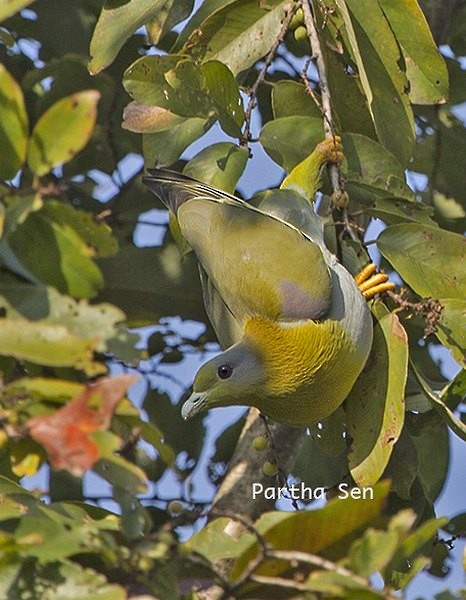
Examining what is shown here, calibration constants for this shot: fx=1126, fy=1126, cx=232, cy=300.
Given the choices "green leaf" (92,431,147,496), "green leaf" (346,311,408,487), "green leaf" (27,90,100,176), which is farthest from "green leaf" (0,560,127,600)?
"green leaf" (346,311,408,487)

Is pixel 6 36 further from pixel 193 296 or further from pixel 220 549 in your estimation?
pixel 220 549

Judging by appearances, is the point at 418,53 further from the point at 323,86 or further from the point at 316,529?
the point at 316,529

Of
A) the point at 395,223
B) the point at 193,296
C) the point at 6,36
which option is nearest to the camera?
the point at 395,223

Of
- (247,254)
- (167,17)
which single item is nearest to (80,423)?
(247,254)

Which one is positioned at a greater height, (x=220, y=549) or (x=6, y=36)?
(x=6, y=36)

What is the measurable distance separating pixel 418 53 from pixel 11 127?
4.37ft

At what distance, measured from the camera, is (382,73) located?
2377 mm

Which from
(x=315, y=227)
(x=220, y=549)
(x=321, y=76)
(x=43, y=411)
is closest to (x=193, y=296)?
(x=315, y=227)

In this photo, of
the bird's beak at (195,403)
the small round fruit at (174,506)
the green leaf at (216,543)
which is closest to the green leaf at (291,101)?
the bird's beak at (195,403)

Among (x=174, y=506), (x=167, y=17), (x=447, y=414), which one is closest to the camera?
(x=174, y=506)

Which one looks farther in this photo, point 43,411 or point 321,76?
point 321,76

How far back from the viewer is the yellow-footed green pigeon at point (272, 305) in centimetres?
218

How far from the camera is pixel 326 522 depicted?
54.4 inches

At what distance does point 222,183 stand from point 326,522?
1120mm
